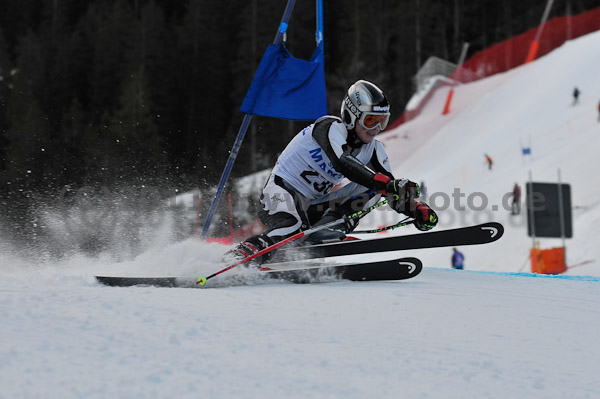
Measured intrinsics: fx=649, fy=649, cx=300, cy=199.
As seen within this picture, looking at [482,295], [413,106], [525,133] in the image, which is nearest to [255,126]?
[413,106]

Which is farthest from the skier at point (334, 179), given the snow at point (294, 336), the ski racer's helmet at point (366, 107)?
the snow at point (294, 336)

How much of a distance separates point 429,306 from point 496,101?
97.3ft

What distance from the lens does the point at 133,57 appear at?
41.2 metres

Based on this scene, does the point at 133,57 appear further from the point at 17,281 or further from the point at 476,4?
the point at 17,281

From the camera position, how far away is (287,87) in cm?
627

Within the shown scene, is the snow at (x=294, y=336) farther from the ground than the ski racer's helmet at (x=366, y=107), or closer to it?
closer to it

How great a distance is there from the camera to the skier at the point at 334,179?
4207mm

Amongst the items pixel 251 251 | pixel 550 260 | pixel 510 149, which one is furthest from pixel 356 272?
pixel 510 149

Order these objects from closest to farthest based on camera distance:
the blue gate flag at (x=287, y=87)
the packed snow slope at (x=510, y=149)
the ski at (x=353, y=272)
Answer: the ski at (x=353, y=272) → the blue gate flag at (x=287, y=87) → the packed snow slope at (x=510, y=149)

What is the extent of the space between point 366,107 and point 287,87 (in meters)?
2.09

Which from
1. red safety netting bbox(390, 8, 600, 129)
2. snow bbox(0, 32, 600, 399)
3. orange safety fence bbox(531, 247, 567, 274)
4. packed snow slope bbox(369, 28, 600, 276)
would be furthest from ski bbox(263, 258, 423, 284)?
red safety netting bbox(390, 8, 600, 129)

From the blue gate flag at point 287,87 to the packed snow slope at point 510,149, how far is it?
744 centimetres

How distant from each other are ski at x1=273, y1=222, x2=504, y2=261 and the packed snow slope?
8.12 metres

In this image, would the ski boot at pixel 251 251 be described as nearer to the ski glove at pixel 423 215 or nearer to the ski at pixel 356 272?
the ski at pixel 356 272
